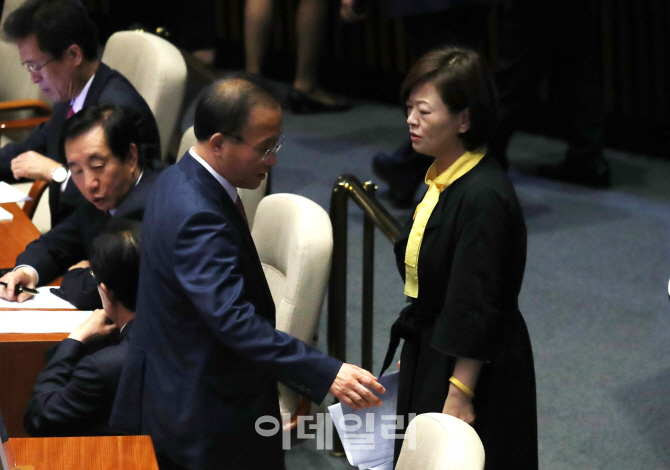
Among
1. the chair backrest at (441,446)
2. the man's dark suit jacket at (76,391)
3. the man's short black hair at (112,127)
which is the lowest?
the man's dark suit jacket at (76,391)

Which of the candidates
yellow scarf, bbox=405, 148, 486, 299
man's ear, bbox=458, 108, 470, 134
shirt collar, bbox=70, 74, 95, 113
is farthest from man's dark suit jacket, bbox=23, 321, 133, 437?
shirt collar, bbox=70, 74, 95, 113

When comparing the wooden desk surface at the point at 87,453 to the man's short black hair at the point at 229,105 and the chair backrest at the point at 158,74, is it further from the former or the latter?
the chair backrest at the point at 158,74

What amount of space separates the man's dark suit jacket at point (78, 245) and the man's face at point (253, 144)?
32.3 inches

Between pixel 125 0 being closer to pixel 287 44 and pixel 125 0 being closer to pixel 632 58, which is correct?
pixel 287 44

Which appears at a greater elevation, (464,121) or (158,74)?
(464,121)

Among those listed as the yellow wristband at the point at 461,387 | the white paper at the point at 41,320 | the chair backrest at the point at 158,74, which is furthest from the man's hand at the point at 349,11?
the yellow wristband at the point at 461,387

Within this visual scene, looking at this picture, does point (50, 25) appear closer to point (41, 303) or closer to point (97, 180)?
point (97, 180)

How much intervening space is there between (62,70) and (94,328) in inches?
52.0

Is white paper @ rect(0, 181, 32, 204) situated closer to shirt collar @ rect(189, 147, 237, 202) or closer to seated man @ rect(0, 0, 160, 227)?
seated man @ rect(0, 0, 160, 227)

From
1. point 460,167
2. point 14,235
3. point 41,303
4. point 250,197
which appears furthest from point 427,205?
point 14,235

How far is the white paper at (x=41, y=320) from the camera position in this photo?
228cm

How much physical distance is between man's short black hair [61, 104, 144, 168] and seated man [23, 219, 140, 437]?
16.8 inches

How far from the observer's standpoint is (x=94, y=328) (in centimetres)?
221

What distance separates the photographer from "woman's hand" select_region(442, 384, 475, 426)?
185 centimetres
